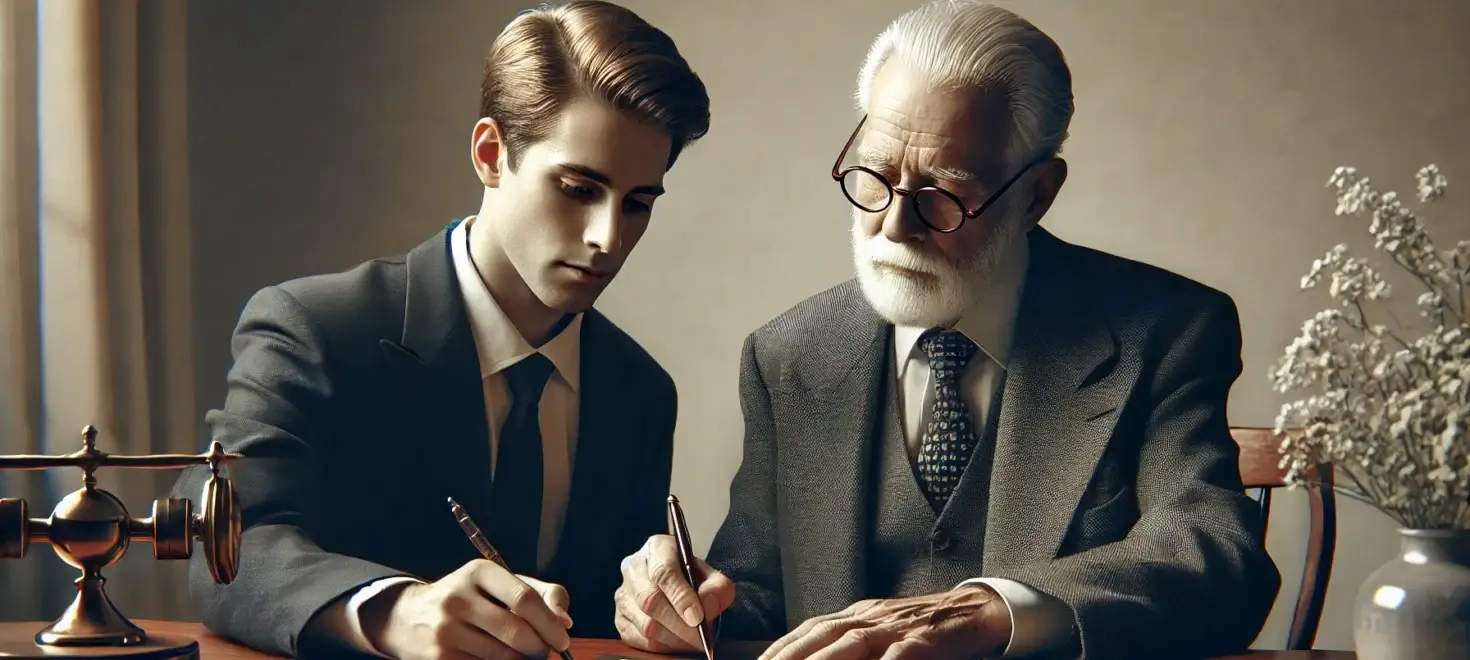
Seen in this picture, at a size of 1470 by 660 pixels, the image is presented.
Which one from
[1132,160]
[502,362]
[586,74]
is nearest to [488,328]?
[502,362]

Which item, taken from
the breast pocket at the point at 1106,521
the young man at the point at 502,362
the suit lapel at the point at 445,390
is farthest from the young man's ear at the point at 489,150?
the breast pocket at the point at 1106,521

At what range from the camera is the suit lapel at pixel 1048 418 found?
4.62 feet

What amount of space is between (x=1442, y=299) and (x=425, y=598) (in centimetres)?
86

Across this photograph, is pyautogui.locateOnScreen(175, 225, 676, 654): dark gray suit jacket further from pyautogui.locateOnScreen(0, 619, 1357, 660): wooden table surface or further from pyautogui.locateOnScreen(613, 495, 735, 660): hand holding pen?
pyautogui.locateOnScreen(613, 495, 735, 660): hand holding pen

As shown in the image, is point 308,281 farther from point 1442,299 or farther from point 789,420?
point 1442,299

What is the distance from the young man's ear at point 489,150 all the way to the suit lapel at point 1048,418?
57cm

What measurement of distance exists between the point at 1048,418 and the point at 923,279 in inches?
7.5

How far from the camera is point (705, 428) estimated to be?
→ 62.8 inches

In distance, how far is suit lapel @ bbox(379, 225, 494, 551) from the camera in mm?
1407

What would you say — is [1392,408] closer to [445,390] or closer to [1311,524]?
[1311,524]

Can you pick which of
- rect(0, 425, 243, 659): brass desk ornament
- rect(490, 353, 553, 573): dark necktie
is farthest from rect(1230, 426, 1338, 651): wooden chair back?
rect(0, 425, 243, 659): brass desk ornament

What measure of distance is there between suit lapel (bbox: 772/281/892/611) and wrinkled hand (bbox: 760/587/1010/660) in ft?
A: 0.72

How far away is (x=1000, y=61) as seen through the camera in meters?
1.42

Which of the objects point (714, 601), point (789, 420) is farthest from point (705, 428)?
point (714, 601)
